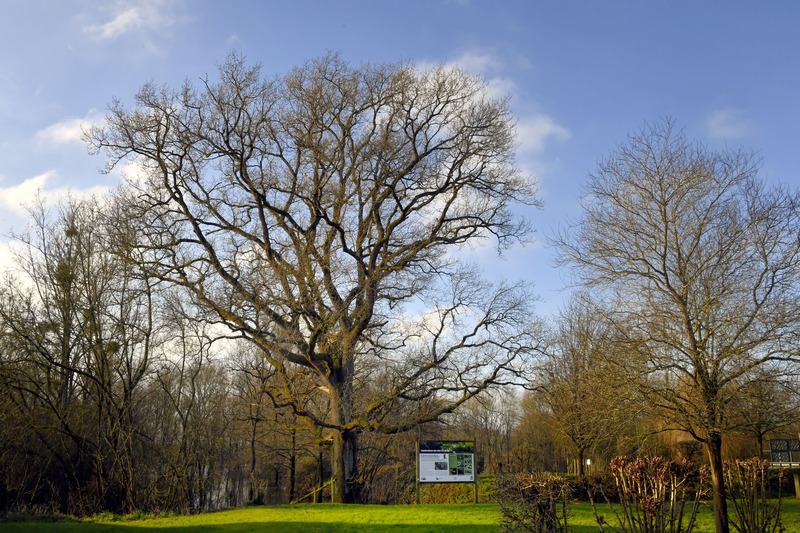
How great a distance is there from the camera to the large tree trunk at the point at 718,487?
10859 millimetres

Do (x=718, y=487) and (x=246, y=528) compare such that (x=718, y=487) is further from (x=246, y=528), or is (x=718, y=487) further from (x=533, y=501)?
(x=246, y=528)

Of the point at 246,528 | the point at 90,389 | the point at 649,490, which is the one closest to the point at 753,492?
the point at 649,490

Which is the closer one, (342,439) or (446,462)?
(446,462)

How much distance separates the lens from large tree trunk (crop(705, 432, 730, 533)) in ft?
35.6

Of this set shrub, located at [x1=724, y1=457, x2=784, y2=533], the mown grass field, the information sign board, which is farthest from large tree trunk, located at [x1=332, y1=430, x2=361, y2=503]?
shrub, located at [x1=724, y1=457, x2=784, y2=533]

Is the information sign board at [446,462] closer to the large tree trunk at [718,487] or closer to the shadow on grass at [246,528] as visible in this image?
the shadow on grass at [246,528]

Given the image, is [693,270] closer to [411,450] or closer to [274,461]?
[411,450]

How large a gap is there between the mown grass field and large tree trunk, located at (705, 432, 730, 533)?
2.37 meters

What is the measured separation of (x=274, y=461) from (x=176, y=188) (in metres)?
18.5

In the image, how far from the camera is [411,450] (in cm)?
3056

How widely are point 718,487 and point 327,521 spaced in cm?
801

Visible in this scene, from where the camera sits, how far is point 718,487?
36.4 ft

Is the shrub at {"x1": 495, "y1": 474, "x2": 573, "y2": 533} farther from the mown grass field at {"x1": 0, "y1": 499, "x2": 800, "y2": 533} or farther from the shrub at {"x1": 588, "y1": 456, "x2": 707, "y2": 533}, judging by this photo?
the mown grass field at {"x1": 0, "y1": 499, "x2": 800, "y2": 533}

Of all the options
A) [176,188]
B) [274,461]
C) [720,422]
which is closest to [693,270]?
[720,422]
